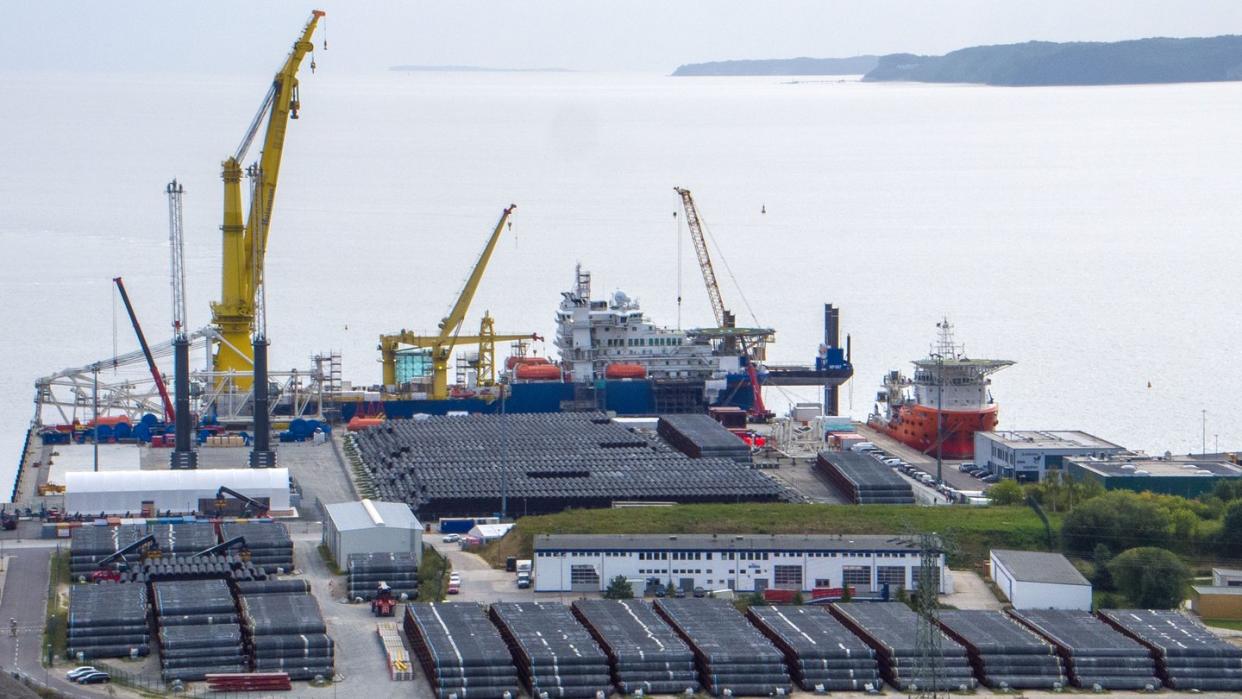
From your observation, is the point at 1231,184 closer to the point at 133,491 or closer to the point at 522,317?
the point at 522,317

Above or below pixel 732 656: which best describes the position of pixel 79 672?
below

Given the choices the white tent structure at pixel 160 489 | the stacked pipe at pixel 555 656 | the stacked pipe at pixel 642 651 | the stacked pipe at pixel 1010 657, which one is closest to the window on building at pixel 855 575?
the stacked pipe at pixel 1010 657

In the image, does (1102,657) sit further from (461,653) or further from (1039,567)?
(461,653)

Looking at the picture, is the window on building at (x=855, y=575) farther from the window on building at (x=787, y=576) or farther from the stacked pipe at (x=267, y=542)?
the stacked pipe at (x=267, y=542)

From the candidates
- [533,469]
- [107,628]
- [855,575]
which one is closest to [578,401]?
[533,469]

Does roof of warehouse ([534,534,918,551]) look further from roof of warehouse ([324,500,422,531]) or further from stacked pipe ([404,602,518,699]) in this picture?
stacked pipe ([404,602,518,699])

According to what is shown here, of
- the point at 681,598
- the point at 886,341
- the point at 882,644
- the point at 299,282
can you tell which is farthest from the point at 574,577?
the point at 299,282
